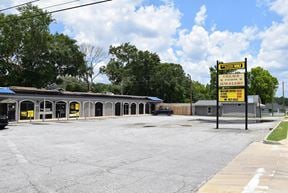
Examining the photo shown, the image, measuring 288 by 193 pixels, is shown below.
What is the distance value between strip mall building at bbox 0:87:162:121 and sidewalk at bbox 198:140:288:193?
3061 centimetres

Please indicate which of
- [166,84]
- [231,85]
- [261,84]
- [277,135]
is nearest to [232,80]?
[231,85]

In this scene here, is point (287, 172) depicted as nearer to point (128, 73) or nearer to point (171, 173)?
point (171, 173)

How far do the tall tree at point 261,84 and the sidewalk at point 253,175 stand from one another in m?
81.1

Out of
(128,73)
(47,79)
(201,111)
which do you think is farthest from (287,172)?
(128,73)

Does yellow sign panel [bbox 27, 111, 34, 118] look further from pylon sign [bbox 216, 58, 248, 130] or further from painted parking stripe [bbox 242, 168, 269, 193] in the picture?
painted parking stripe [bbox 242, 168, 269, 193]

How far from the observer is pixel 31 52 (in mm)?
56688

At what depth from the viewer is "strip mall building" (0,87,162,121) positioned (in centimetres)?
4050

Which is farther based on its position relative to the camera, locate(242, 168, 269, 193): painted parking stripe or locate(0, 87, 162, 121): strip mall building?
locate(0, 87, 162, 121): strip mall building

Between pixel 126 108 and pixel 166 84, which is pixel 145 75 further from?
pixel 126 108

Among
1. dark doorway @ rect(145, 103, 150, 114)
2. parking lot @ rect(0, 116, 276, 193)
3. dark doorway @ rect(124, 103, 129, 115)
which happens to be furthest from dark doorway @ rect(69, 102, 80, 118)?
parking lot @ rect(0, 116, 276, 193)

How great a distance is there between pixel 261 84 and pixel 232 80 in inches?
2545

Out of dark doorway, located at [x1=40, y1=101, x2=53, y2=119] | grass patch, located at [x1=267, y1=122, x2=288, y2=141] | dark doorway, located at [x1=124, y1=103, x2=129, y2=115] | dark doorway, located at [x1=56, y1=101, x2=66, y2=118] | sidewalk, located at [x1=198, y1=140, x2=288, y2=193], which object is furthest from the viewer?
dark doorway, located at [x1=124, y1=103, x2=129, y2=115]

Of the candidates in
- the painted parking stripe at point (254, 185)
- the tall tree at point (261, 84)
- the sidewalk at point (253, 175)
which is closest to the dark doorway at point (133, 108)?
the tall tree at point (261, 84)

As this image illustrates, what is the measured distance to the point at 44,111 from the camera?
45.0 metres
